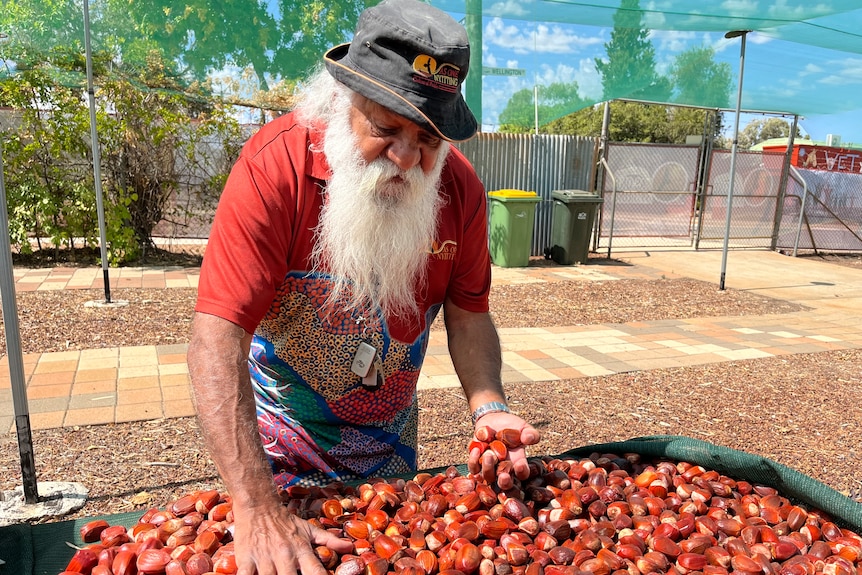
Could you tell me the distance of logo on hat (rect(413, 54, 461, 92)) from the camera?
156cm

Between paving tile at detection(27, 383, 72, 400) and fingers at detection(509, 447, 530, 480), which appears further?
paving tile at detection(27, 383, 72, 400)

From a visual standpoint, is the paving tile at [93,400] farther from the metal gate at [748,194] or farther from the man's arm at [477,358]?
the metal gate at [748,194]

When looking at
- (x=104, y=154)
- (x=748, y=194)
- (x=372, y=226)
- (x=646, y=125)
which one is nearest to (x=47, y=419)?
(x=372, y=226)

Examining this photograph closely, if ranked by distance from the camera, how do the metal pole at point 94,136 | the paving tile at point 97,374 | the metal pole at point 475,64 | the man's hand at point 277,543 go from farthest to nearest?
the metal pole at point 475,64 → the metal pole at point 94,136 → the paving tile at point 97,374 → the man's hand at point 277,543

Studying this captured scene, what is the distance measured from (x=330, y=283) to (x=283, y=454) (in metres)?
0.59

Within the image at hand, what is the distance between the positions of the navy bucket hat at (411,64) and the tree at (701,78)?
8.10 metres

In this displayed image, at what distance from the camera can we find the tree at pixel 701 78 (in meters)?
8.83

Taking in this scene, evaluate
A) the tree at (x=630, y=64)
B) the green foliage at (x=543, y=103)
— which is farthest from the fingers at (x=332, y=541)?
the green foliage at (x=543, y=103)

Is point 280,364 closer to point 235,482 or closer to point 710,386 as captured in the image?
point 235,482

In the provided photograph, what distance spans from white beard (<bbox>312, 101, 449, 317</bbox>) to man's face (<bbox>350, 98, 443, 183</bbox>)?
0.07 feet

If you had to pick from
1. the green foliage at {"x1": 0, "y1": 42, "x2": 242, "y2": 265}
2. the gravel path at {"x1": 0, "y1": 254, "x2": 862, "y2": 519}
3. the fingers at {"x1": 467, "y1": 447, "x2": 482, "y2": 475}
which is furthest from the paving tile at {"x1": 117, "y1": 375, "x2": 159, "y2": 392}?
the green foliage at {"x1": 0, "y1": 42, "x2": 242, "y2": 265}

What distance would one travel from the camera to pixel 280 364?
6.22ft

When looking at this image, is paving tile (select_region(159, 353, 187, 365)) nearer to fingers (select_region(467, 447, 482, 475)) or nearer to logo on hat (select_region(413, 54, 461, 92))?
fingers (select_region(467, 447, 482, 475))

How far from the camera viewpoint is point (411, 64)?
1.56m
